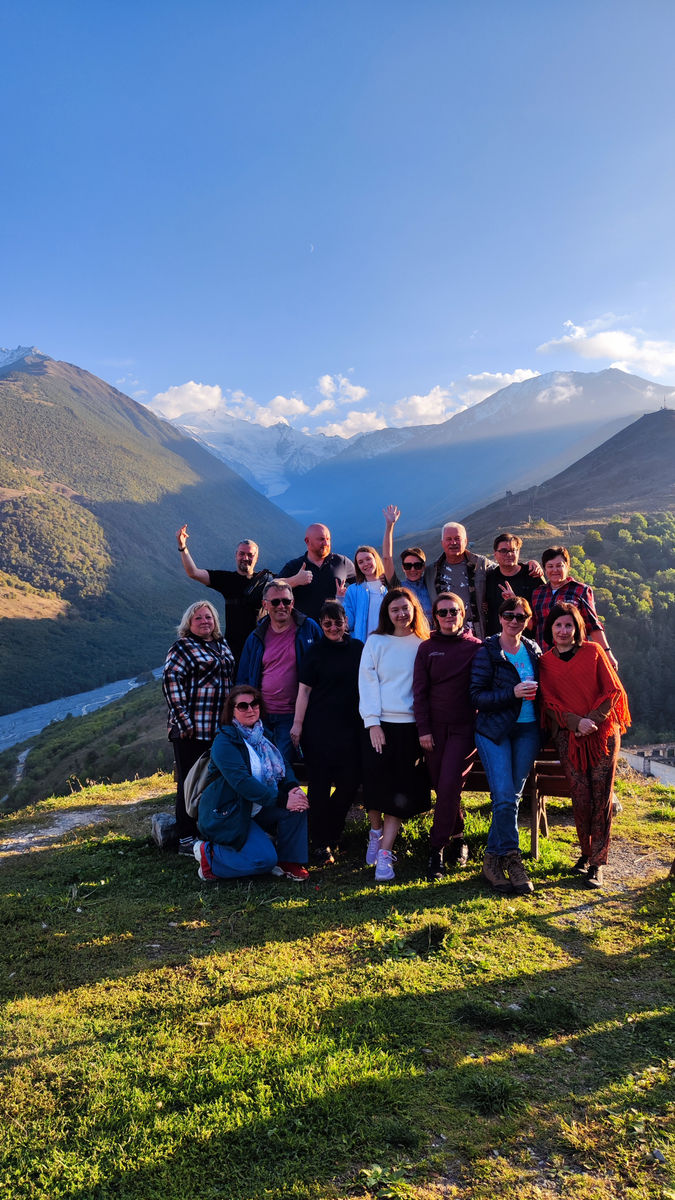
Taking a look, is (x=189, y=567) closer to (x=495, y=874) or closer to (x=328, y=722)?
(x=328, y=722)

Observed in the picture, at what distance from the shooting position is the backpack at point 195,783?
6.05 metres

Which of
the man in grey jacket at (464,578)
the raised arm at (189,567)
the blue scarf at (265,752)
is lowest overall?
the blue scarf at (265,752)

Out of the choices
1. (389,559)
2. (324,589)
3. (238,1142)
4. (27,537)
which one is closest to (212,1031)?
(238,1142)

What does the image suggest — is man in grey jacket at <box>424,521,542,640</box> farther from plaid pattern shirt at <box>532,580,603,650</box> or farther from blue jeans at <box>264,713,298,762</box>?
blue jeans at <box>264,713,298,762</box>

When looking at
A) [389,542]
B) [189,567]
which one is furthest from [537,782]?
[189,567]

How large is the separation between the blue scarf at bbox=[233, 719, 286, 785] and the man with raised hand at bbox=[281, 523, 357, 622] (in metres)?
1.70

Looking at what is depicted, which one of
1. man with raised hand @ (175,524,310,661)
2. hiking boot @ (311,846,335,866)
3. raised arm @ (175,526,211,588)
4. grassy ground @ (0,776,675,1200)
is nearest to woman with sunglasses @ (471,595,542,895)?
grassy ground @ (0,776,675,1200)

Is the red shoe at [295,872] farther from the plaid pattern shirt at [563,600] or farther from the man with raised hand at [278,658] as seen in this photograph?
the plaid pattern shirt at [563,600]

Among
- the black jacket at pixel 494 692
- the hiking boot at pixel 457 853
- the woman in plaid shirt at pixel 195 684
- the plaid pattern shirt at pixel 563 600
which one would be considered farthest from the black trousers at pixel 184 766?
the plaid pattern shirt at pixel 563 600

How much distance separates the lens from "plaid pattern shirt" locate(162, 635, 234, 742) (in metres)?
6.36

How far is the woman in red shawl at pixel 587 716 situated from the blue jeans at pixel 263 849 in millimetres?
2431

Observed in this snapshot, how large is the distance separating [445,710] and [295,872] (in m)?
1.94

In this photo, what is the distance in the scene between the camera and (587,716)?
563cm

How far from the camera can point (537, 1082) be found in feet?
10.5
